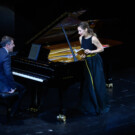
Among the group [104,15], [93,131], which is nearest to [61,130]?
[93,131]

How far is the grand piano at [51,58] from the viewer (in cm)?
542

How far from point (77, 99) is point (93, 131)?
61.2 inches

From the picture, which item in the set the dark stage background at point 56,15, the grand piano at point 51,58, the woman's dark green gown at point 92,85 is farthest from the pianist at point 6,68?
the dark stage background at point 56,15

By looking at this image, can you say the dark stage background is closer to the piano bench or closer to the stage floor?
the stage floor

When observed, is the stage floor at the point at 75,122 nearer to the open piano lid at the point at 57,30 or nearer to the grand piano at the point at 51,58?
the grand piano at the point at 51,58

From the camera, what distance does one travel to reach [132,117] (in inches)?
229

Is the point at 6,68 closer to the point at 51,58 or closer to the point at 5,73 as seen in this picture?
the point at 5,73

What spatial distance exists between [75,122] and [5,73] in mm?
1317

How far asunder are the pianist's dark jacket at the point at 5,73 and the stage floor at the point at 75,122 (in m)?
0.57

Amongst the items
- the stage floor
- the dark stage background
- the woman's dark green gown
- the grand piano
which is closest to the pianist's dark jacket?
the grand piano

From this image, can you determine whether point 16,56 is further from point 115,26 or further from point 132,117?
point 115,26

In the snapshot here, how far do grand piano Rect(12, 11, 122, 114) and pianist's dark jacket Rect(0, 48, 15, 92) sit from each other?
361 millimetres

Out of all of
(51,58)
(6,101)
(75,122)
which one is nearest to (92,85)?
(75,122)

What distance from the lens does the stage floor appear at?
205 inches
